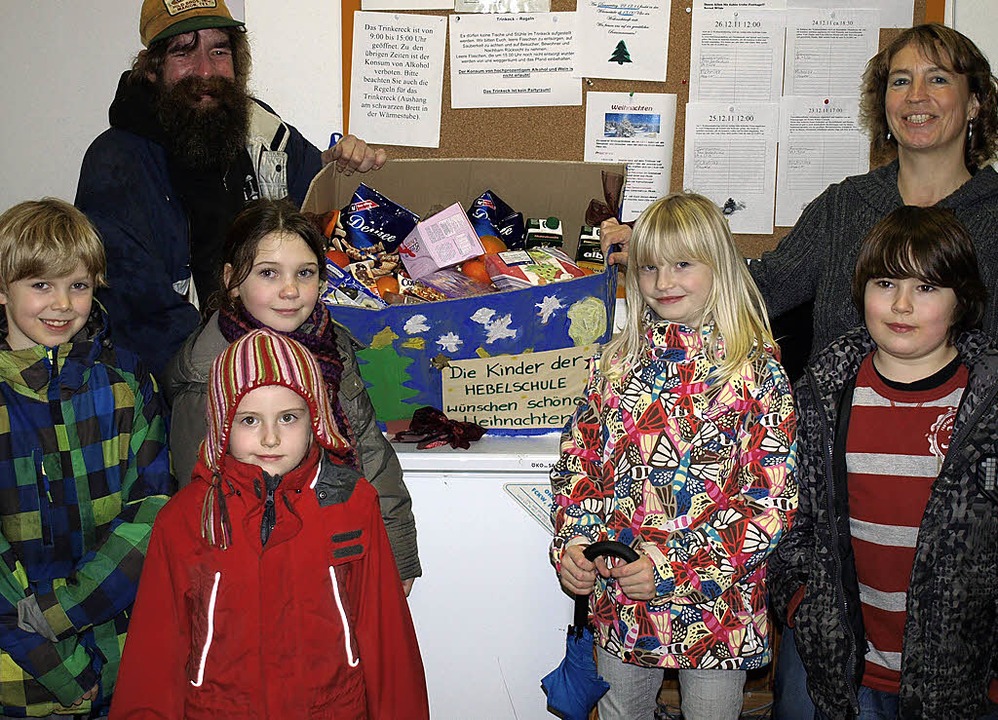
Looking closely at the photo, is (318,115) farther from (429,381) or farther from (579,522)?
(579,522)

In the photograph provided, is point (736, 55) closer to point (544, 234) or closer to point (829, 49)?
point (829, 49)

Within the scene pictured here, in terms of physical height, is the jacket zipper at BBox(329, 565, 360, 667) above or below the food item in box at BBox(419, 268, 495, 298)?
below

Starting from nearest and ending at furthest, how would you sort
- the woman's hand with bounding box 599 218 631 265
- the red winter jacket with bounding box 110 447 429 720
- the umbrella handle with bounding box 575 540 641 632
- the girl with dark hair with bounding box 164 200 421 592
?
the red winter jacket with bounding box 110 447 429 720 < the umbrella handle with bounding box 575 540 641 632 < the girl with dark hair with bounding box 164 200 421 592 < the woman's hand with bounding box 599 218 631 265

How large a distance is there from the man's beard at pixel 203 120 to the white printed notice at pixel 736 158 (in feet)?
3.66

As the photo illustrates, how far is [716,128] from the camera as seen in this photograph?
7.89 feet

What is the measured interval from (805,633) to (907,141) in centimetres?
87

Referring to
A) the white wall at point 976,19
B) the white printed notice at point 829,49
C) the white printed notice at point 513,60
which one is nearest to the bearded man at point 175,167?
the white printed notice at point 513,60

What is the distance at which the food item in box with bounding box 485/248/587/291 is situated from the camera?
5.82 ft

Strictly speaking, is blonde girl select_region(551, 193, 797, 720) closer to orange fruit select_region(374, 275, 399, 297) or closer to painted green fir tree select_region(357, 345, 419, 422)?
painted green fir tree select_region(357, 345, 419, 422)

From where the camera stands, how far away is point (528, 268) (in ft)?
5.91

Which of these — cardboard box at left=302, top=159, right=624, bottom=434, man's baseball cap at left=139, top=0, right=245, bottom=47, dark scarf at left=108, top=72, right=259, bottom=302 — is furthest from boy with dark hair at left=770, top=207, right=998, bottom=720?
man's baseball cap at left=139, top=0, right=245, bottom=47

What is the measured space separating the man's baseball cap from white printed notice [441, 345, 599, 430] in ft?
3.11

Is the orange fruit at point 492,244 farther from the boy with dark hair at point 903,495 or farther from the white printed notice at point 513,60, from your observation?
the boy with dark hair at point 903,495

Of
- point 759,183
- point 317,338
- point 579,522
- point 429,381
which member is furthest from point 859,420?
point 759,183
